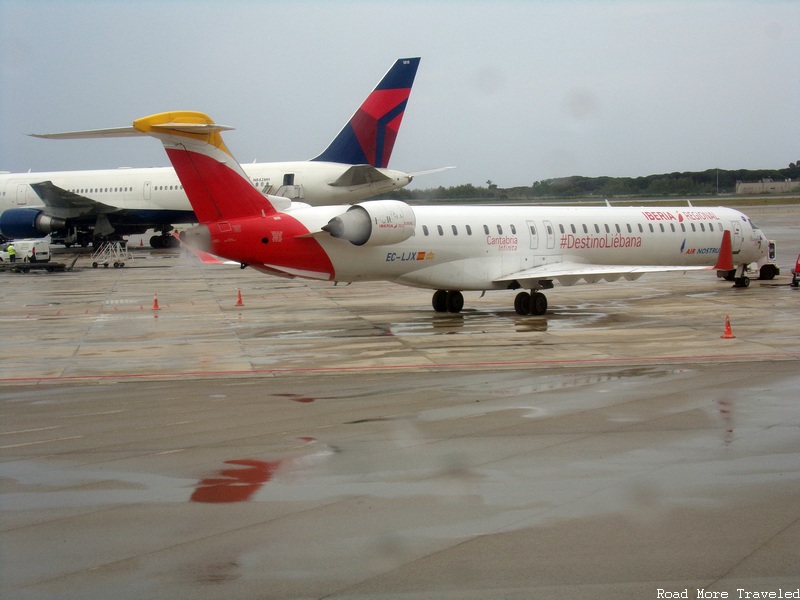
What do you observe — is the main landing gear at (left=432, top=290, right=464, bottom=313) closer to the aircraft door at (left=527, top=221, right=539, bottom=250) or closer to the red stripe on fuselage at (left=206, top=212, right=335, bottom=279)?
the aircraft door at (left=527, top=221, right=539, bottom=250)

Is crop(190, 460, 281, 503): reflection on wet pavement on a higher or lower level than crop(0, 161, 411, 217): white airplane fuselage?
lower

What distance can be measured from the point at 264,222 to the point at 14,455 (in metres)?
11.9

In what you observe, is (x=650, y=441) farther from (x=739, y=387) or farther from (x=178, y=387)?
(x=178, y=387)

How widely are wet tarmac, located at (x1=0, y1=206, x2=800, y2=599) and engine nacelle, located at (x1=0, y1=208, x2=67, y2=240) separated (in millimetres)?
33397

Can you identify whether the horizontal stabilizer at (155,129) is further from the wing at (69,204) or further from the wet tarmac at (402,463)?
the wing at (69,204)

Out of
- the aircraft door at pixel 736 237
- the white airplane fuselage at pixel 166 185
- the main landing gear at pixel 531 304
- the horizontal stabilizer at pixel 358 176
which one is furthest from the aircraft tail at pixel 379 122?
the main landing gear at pixel 531 304

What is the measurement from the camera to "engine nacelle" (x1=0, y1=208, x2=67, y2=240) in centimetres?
5262

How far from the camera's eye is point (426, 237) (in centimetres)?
2388

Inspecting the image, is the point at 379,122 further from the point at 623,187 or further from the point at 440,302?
the point at 623,187

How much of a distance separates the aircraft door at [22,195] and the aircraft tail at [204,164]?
4013cm

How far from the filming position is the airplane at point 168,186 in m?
44.4

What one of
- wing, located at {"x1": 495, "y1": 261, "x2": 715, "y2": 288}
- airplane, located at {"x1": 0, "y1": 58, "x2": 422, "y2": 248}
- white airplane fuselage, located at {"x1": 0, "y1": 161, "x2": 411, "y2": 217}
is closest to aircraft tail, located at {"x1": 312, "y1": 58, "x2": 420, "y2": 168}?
airplane, located at {"x1": 0, "y1": 58, "x2": 422, "y2": 248}

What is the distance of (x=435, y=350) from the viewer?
61.6 feet

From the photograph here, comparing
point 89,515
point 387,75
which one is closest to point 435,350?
point 89,515
